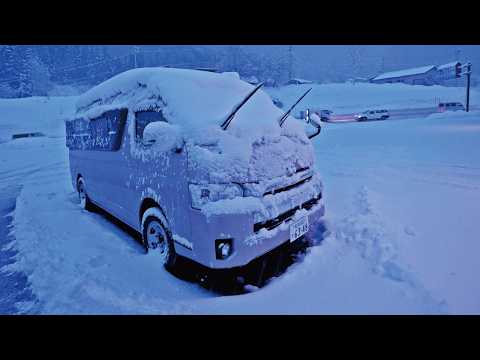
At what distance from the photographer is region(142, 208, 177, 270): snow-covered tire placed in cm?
319

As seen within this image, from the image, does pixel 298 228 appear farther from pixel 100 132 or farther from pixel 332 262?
pixel 100 132

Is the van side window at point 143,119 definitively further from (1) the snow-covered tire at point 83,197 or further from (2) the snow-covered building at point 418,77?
(2) the snow-covered building at point 418,77

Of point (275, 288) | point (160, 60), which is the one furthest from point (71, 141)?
point (160, 60)

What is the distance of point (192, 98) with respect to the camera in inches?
130

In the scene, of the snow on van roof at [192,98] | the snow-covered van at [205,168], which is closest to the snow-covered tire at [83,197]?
the snow-covered van at [205,168]

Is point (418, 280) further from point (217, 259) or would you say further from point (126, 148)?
point (126, 148)

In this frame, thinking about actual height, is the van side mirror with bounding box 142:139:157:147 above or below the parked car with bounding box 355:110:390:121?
below

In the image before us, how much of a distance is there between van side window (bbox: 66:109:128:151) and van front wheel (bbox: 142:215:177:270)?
1.28 m

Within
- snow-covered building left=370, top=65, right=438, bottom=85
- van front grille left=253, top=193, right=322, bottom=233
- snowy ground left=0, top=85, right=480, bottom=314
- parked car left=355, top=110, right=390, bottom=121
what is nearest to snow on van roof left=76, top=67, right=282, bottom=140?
van front grille left=253, top=193, right=322, bottom=233

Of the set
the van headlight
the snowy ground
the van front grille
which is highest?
the van headlight

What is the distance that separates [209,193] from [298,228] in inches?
45.6

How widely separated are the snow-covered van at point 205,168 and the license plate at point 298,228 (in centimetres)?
1

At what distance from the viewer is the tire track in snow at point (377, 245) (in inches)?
104

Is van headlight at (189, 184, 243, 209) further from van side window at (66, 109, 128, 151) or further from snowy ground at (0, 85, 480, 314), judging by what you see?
van side window at (66, 109, 128, 151)
